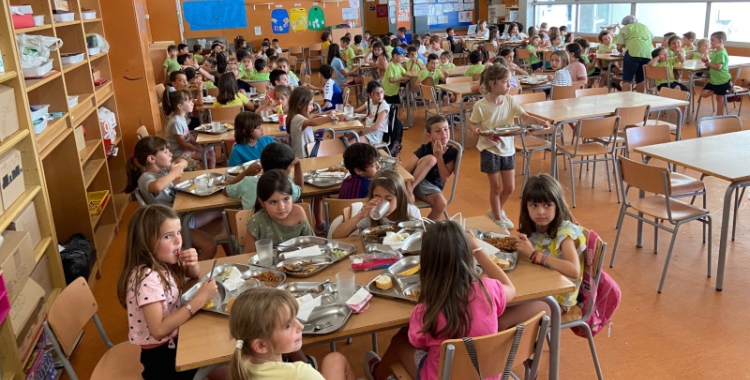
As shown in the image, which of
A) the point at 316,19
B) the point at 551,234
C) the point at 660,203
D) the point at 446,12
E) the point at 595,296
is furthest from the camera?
the point at 446,12

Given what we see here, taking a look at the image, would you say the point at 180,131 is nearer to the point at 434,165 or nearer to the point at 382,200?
the point at 434,165

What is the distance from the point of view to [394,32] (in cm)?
1719

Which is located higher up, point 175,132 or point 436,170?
point 175,132

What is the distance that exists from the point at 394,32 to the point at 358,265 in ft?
50.6

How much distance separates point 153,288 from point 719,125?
172 inches

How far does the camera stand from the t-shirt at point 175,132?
5.75m

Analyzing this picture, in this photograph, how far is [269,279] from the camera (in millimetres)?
2500

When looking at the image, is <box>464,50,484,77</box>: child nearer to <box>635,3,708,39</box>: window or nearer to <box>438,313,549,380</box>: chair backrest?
<box>635,3,708,39</box>: window

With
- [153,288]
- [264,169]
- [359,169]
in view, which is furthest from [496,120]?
[153,288]

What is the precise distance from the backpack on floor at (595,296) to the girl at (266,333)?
1.38 meters

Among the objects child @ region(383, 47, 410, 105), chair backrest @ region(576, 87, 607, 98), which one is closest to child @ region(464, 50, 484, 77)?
child @ region(383, 47, 410, 105)

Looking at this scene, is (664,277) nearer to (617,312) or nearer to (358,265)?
(617,312)

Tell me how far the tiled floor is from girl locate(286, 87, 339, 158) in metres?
1.74

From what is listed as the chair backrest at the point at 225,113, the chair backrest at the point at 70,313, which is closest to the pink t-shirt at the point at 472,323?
the chair backrest at the point at 70,313
